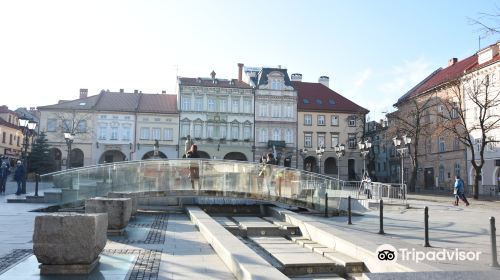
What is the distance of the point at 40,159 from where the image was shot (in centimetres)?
4559

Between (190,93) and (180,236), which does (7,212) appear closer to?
(180,236)

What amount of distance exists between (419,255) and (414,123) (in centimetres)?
4566

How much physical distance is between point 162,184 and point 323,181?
778cm

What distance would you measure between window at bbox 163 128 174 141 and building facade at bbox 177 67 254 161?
1.23m

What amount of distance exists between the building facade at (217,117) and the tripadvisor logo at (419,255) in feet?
167

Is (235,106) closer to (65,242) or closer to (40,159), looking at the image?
(40,159)

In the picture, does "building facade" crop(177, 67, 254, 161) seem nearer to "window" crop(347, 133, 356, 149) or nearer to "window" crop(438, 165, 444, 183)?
"window" crop(347, 133, 356, 149)

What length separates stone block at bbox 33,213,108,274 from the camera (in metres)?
6.66

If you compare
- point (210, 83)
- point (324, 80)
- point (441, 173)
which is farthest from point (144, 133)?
point (441, 173)

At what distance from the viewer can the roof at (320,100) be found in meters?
64.4

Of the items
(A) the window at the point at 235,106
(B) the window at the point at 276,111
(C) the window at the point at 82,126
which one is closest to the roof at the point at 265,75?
(B) the window at the point at 276,111

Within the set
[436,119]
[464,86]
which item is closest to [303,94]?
[436,119]

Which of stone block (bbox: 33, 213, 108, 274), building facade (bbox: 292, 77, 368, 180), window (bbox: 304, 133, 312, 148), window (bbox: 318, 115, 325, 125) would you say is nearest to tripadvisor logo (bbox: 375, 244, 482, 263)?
stone block (bbox: 33, 213, 108, 274)

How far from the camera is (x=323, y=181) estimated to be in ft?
71.4
